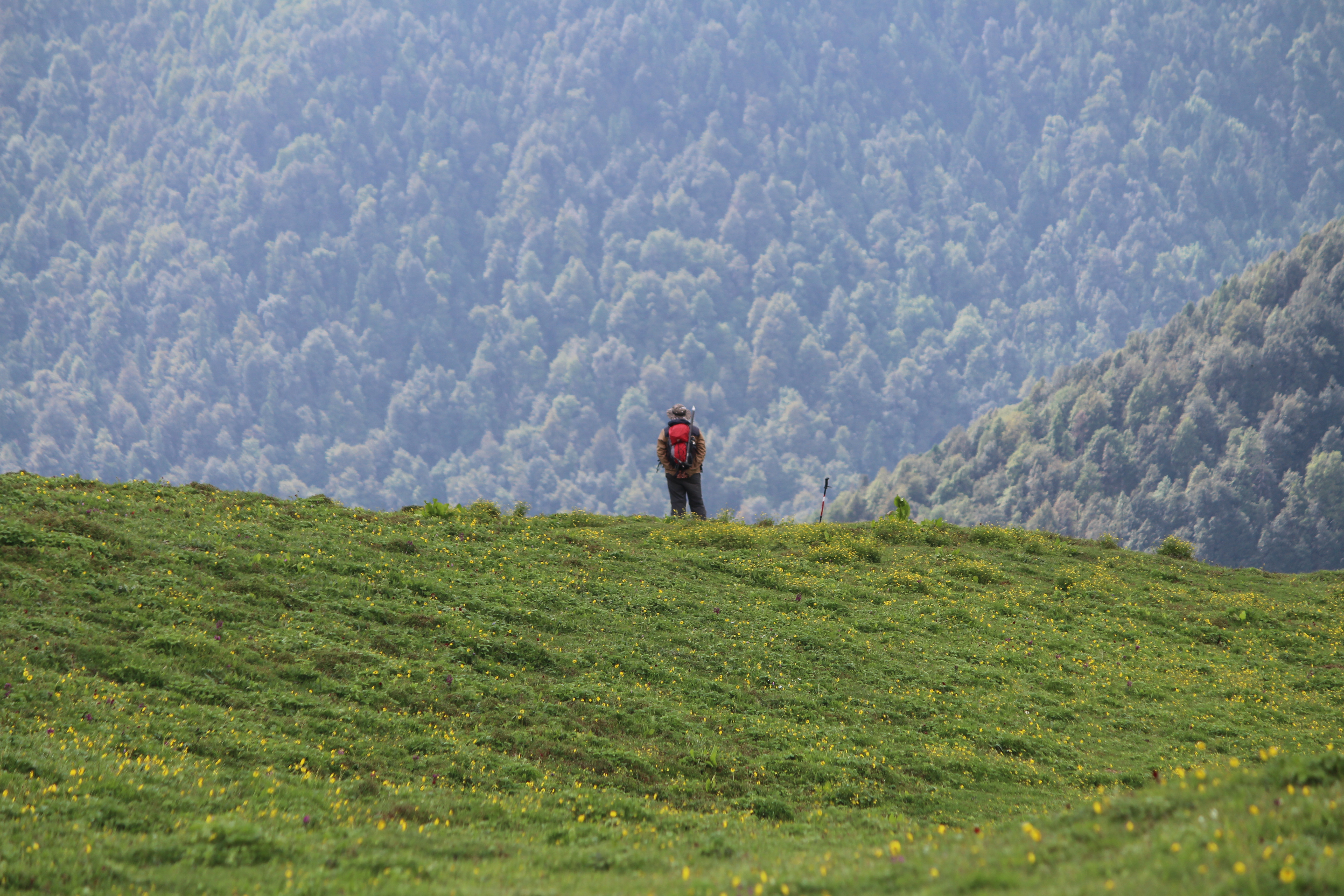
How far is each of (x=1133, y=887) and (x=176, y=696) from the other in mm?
10636

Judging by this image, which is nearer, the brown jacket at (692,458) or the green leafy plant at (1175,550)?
the brown jacket at (692,458)

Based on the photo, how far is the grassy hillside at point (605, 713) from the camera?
7.70 m

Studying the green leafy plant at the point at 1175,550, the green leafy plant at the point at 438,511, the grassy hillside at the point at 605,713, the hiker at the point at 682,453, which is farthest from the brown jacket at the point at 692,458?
the green leafy plant at the point at 1175,550

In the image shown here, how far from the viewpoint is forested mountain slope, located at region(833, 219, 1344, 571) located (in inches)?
4783

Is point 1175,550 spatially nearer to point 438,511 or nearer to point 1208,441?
point 438,511

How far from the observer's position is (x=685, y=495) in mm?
29375

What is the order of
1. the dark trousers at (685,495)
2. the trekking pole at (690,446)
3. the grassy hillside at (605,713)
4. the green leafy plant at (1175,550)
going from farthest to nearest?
the green leafy plant at (1175,550) < the dark trousers at (685,495) < the trekking pole at (690,446) < the grassy hillside at (605,713)

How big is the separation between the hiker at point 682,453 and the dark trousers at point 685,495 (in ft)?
0.06

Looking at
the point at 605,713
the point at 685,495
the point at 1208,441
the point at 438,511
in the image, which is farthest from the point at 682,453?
the point at 1208,441

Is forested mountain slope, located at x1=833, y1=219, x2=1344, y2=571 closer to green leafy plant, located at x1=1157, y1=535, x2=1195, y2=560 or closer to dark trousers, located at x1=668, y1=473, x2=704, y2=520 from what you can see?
green leafy plant, located at x1=1157, y1=535, x2=1195, y2=560

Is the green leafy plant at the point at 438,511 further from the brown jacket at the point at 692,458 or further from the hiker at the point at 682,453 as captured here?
the brown jacket at the point at 692,458

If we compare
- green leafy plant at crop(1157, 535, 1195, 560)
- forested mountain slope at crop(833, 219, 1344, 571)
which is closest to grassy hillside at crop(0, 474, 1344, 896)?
green leafy plant at crop(1157, 535, 1195, 560)

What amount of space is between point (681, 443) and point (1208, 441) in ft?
432

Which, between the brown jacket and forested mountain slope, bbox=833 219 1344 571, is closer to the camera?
Answer: the brown jacket
